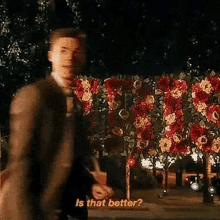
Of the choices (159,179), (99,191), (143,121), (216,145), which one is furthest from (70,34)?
(159,179)

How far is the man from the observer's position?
261cm

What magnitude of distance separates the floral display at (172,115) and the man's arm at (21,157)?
630 inches

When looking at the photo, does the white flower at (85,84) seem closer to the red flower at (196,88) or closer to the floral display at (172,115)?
the floral display at (172,115)

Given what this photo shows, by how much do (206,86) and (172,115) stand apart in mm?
1109

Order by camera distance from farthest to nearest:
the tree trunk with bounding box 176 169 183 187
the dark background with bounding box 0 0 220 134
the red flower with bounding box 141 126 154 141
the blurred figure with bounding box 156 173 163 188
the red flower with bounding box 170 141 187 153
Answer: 1. the tree trunk with bounding box 176 169 183 187
2. the blurred figure with bounding box 156 173 163 188
3. the dark background with bounding box 0 0 220 134
4. the red flower with bounding box 170 141 187 153
5. the red flower with bounding box 141 126 154 141

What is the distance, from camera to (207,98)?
18.6 metres

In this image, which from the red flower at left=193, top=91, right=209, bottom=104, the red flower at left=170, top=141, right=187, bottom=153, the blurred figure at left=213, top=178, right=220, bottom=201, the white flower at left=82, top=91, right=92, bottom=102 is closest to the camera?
the white flower at left=82, top=91, right=92, bottom=102

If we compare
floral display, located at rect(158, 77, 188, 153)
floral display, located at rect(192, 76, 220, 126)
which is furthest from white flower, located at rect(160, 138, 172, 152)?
floral display, located at rect(192, 76, 220, 126)

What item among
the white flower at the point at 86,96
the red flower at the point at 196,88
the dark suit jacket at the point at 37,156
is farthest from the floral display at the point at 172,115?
the dark suit jacket at the point at 37,156

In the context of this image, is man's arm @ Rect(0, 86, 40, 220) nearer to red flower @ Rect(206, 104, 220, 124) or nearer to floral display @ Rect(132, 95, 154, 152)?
floral display @ Rect(132, 95, 154, 152)

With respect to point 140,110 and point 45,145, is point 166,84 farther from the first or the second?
point 45,145

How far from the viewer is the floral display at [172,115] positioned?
18.6m

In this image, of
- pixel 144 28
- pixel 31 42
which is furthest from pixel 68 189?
pixel 144 28

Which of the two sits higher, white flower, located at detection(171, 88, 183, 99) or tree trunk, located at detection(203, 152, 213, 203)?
white flower, located at detection(171, 88, 183, 99)
